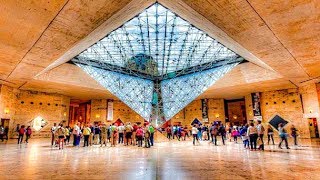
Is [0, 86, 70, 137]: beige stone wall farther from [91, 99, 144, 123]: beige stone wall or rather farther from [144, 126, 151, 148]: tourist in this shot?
[144, 126, 151, 148]: tourist

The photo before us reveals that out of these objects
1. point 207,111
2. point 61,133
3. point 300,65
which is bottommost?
point 61,133

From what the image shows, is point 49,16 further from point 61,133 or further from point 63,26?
point 61,133

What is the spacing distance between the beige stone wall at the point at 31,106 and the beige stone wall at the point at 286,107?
19471 millimetres

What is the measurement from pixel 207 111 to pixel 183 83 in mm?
4590

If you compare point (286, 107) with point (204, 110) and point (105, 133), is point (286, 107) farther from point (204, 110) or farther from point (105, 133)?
point (105, 133)

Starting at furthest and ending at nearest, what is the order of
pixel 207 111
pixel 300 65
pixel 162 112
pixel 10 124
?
pixel 162 112 < pixel 207 111 < pixel 10 124 < pixel 300 65

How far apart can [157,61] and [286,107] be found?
490 inches

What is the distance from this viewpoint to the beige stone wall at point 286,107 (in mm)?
15625

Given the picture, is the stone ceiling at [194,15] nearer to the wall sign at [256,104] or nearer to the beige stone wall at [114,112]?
the wall sign at [256,104]

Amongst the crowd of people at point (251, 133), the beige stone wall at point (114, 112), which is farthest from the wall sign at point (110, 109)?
the crowd of people at point (251, 133)

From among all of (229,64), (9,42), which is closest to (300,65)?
(229,64)

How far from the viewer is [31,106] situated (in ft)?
55.0

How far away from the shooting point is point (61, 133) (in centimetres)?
866

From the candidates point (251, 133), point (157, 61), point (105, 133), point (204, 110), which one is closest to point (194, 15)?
point (251, 133)
